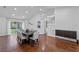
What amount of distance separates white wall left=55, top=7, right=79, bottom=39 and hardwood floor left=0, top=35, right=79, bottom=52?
44 cm

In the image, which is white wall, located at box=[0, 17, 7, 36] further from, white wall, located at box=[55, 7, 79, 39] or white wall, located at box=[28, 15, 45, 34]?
white wall, located at box=[55, 7, 79, 39]

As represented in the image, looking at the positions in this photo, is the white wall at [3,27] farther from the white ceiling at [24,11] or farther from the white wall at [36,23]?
the white wall at [36,23]

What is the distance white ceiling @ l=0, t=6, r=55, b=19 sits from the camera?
249cm

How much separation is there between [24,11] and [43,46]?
1109 mm

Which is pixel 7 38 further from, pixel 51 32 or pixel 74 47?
pixel 74 47

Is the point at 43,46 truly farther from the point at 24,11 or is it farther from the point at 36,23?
the point at 24,11

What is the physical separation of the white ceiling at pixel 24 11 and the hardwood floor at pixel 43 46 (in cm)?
62

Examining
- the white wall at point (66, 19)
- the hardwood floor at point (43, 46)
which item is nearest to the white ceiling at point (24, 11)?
the white wall at point (66, 19)

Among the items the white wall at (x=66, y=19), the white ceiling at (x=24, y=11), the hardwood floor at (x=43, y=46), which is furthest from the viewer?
the white wall at (x=66, y=19)

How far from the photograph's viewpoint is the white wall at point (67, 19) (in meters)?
2.74

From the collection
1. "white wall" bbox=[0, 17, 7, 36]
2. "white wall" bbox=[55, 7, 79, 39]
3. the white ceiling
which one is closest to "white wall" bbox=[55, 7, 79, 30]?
"white wall" bbox=[55, 7, 79, 39]

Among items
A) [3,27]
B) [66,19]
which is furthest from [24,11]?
[66,19]
